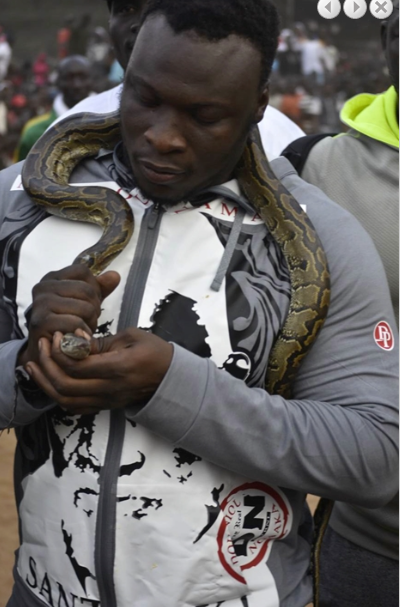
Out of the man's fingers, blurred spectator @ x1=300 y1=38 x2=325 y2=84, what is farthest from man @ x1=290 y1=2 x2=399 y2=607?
blurred spectator @ x1=300 y1=38 x2=325 y2=84

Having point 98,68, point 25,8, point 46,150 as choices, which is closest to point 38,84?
point 98,68

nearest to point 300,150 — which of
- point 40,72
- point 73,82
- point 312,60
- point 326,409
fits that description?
point 326,409

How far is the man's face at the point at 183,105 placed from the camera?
2.12 meters

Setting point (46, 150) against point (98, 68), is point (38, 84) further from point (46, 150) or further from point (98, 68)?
point (46, 150)

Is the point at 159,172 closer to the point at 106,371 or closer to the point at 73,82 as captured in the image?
the point at 106,371

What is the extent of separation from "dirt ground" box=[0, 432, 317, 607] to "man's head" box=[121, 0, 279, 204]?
3.00 meters

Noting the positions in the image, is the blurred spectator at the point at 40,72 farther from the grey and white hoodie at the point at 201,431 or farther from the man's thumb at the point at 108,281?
the man's thumb at the point at 108,281

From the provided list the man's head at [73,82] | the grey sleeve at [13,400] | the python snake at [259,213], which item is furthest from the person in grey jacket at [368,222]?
the man's head at [73,82]

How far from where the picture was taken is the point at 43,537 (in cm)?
223

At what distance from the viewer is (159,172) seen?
2213 millimetres

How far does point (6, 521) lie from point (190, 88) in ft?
16.2

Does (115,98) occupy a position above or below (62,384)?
above

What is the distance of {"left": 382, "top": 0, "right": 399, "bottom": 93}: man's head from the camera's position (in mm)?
3113

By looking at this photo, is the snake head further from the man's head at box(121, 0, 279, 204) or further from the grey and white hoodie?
the man's head at box(121, 0, 279, 204)
